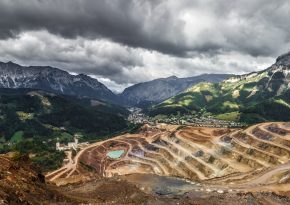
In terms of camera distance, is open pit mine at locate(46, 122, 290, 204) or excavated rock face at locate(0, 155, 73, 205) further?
open pit mine at locate(46, 122, 290, 204)

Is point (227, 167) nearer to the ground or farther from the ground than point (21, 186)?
nearer to the ground

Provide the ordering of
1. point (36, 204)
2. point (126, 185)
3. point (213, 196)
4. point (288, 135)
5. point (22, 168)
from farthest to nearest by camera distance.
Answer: point (288, 135) → point (126, 185) → point (213, 196) → point (22, 168) → point (36, 204)

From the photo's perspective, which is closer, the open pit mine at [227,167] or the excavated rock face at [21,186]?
the excavated rock face at [21,186]

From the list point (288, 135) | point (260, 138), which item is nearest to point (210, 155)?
point (260, 138)

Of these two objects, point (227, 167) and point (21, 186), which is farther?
point (227, 167)

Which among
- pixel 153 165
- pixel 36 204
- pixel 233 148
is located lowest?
pixel 153 165

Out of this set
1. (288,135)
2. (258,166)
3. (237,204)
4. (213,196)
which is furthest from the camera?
(288,135)

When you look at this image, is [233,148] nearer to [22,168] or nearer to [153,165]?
[153,165]

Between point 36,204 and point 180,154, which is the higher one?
point 36,204

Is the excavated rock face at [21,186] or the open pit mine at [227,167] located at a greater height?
the excavated rock face at [21,186]

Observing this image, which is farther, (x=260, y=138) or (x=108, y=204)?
(x=260, y=138)

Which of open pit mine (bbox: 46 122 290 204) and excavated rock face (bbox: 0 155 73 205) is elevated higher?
excavated rock face (bbox: 0 155 73 205)
